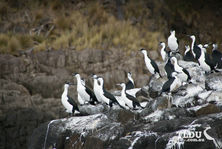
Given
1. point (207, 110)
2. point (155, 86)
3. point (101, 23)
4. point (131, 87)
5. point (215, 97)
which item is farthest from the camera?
point (101, 23)

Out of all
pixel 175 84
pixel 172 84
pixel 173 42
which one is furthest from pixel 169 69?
pixel 173 42

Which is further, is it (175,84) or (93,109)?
(93,109)

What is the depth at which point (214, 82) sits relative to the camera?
1659 cm

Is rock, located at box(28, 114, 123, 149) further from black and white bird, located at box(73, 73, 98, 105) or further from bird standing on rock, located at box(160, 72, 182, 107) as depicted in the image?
bird standing on rock, located at box(160, 72, 182, 107)

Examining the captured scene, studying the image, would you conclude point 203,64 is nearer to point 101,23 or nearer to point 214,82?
point 214,82

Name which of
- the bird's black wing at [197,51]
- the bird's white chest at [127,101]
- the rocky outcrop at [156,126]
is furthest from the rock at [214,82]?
the bird's white chest at [127,101]

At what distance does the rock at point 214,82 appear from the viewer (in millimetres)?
16391

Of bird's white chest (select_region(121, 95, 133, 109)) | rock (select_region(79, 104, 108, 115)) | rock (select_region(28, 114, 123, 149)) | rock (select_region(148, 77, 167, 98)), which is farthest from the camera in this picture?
rock (select_region(148, 77, 167, 98))

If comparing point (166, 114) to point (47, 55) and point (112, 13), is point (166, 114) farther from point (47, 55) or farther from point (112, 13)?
point (112, 13)

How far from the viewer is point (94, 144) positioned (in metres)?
14.5

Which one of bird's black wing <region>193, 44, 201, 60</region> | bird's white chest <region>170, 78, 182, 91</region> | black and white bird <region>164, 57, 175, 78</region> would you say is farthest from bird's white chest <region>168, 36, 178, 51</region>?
bird's white chest <region>170, 78, 182, 91</region>

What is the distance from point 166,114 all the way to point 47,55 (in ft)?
44.4

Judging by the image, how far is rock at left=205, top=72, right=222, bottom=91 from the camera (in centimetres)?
1639

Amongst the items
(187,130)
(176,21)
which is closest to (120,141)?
(187,130)
